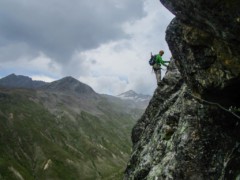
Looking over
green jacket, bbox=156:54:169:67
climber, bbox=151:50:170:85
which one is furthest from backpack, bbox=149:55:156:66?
green jacket, bbox=156:54:169:67

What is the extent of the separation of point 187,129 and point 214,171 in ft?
8.70

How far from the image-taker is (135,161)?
1064 inches

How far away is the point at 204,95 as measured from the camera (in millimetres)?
18453

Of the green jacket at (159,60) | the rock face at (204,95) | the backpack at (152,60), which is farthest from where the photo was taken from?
the backpack at (152,60)

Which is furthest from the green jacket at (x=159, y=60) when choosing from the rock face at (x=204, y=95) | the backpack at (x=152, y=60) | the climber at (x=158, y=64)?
the rock face at (x=204, y=95)

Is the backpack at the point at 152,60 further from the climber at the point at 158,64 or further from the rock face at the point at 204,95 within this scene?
the rock face at the point at 204,95

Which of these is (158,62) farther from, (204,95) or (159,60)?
(204,95)

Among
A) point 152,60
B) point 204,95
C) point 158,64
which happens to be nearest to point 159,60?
point 158,64

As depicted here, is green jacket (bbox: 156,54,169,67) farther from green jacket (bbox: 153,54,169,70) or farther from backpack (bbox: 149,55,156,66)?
backpack (bbox: 149,55,156,66)

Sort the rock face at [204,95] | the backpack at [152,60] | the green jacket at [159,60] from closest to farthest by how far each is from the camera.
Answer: the rock face at [204,95] < the green jacket at [159,60] < the backpack at [152,60]

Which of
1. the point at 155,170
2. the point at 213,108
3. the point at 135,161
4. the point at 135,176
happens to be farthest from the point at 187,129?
the point at 135,161

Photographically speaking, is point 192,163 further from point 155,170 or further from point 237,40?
point 237,40

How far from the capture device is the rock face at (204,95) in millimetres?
15289

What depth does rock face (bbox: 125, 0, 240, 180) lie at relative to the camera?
15.3 m
